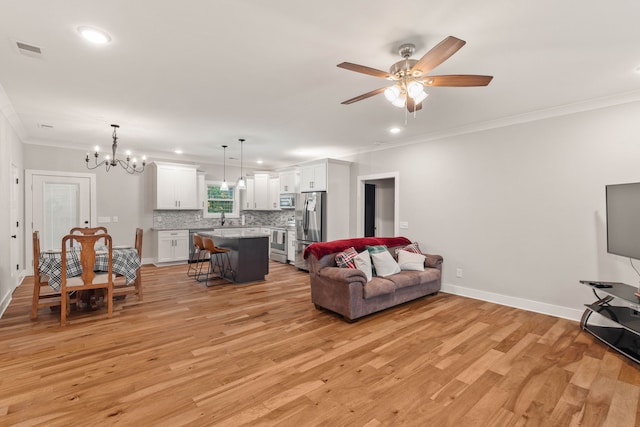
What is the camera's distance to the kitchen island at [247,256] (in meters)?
5.54

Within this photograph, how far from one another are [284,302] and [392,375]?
7.36ft

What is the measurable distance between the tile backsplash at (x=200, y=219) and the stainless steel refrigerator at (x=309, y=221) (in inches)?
86.5

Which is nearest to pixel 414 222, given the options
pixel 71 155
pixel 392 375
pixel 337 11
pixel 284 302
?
pixel 284 302

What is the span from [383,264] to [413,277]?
49 centimetres

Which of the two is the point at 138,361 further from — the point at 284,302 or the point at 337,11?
the point at 337,11

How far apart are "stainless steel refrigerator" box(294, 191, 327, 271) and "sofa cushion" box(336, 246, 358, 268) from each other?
208 cm

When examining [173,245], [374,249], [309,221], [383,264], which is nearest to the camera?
[383,264]

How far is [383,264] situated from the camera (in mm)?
4262

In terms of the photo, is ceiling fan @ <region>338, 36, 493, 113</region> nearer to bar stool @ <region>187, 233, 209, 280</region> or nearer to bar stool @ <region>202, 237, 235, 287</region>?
bar stool @ <region>202, 237, 235, 287</region>

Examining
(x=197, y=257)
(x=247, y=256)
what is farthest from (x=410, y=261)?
(x=197, y=257)

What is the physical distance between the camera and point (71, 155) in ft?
20.6

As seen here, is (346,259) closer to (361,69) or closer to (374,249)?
(374,249)

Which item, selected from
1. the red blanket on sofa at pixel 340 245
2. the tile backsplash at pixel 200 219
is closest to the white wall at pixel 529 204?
the red blanket on sofa at pixel 340 245

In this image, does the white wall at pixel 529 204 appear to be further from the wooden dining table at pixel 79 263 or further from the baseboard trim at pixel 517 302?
the wooden dining table at pixel 79 263
